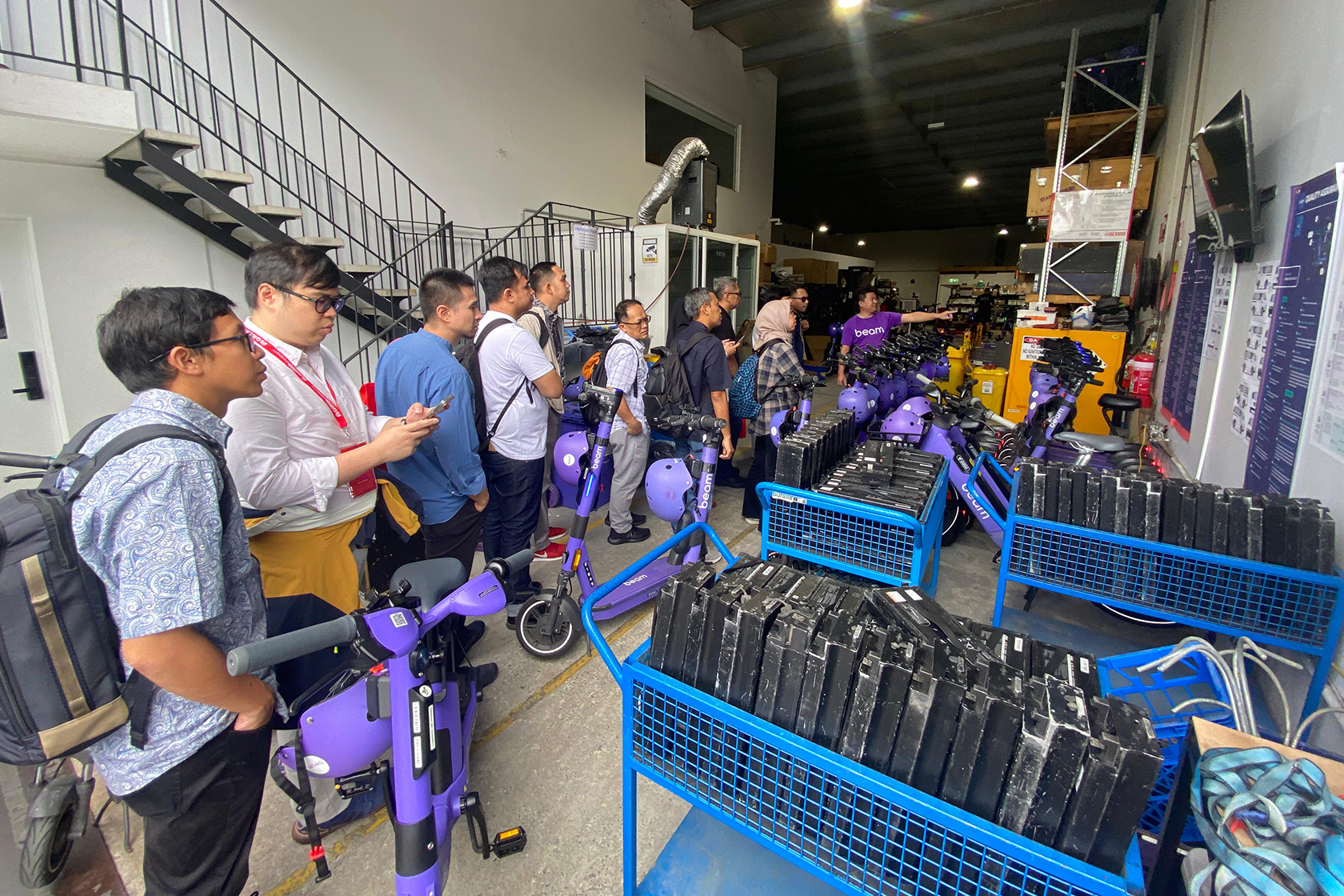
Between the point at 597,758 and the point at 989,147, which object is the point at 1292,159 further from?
the point at 989,147

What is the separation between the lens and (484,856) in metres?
1.71

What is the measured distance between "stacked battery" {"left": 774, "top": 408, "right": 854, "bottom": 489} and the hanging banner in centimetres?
173

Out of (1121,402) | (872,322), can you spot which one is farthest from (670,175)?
(1121,402)

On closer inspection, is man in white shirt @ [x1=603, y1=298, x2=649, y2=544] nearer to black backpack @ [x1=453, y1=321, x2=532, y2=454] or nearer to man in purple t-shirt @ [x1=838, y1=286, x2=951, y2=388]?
black backpack @ [x1=453, y1=321, x2=532, y2=454]

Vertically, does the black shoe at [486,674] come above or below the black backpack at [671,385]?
below

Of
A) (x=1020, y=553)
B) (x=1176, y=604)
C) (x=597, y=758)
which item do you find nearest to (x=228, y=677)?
(x=597, y=758)

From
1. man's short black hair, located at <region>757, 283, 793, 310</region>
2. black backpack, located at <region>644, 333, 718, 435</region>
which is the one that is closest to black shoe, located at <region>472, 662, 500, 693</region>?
black backpack, located at <region>644, 333, 718, 435</region>

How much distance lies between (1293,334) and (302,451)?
3506mm

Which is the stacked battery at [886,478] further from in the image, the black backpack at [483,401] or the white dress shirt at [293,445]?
the white dress shirt at [293,445]

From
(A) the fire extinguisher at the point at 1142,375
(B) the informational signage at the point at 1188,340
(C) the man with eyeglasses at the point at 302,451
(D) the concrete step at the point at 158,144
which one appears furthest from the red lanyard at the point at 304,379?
(A) the fire extinguisher at the point at 1142,375

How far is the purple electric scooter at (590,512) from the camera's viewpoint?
262 centimetres

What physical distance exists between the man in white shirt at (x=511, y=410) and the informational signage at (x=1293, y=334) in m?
2.88

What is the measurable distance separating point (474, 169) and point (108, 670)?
689 cm

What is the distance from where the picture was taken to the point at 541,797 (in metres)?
1.95
